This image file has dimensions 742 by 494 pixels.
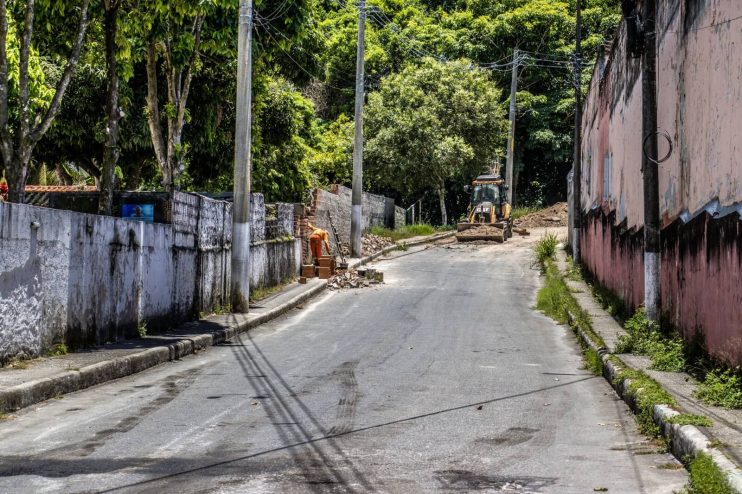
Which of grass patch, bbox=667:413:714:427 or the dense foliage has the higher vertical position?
the dense foliage

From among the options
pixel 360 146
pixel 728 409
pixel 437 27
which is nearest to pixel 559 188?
pixel 437 27

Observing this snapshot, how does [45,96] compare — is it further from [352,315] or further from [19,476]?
[19,476]

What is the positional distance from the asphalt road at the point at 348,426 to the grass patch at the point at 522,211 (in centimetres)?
4237

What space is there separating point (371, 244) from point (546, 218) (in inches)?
766

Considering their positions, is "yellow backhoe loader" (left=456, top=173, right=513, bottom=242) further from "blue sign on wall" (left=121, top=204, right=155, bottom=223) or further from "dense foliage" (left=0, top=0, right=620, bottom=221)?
"blue sign on wall" (left=121, top=204, right=155, bottom=223)

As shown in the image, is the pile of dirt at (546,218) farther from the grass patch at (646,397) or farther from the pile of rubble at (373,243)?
the grass patch at (646,397)

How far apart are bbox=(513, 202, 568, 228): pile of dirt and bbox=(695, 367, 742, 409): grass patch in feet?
150

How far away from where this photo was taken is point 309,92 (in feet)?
210

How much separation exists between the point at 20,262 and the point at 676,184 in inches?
341

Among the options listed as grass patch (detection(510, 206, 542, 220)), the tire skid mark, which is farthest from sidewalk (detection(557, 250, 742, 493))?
grass patch (detection(510, 206, 542, 220))

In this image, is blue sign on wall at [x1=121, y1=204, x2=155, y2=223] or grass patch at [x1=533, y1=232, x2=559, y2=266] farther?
grass patch at [x1=533, y1=232, x2=559, y2=266]

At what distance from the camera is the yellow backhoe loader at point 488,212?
4497 centimetres

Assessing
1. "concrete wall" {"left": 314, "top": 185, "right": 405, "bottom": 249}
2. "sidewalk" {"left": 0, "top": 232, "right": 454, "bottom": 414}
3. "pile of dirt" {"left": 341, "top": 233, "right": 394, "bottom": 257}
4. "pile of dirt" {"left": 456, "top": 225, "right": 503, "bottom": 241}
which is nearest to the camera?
"sidewalk" {"left": 0, "top": 232, "right": 454, "bottom": 414}

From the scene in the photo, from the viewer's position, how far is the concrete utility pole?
21.0m
